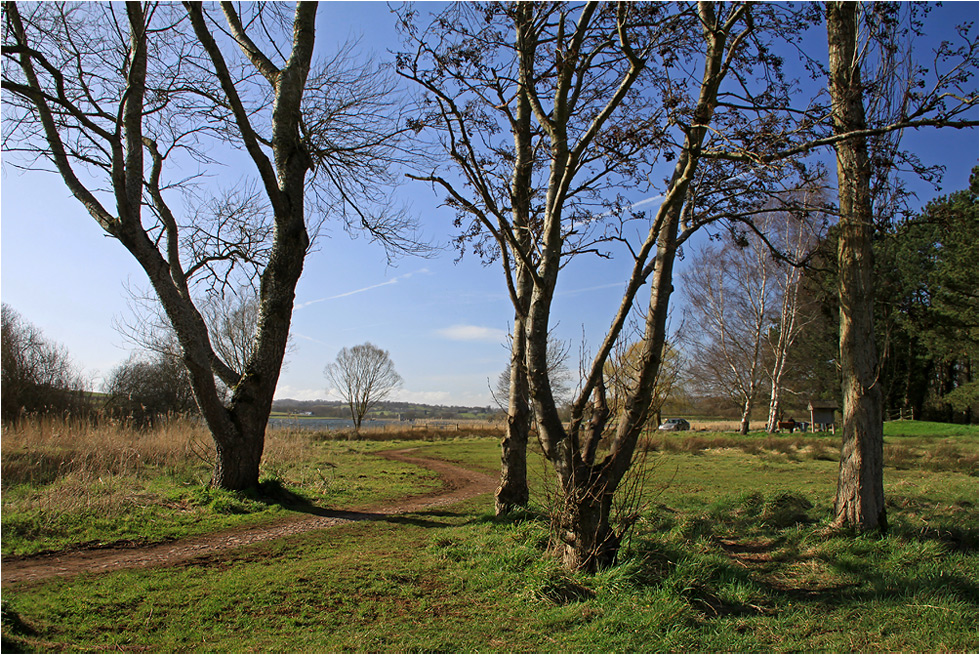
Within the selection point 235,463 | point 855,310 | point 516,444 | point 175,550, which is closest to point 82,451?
point 235,463

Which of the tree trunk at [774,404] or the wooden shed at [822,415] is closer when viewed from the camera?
the tree trunk at [774,404]

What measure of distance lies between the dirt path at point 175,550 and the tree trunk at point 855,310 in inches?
220

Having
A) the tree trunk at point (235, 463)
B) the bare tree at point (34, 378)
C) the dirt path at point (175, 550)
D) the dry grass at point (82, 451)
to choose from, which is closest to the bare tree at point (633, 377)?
the dirt path at point (175, 550)

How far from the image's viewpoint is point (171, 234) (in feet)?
29.7

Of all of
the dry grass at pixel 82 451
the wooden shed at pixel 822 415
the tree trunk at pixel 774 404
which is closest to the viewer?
the dry grass at pixel 82 451

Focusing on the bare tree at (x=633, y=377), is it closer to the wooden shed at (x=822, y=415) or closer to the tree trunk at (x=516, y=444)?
the tree trunk at (x=516, y=444)

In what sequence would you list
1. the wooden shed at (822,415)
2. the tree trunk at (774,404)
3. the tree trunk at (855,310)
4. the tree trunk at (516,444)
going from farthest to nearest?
1. the wooden shed at (822,415)
2. the tree trunk at (774,404)
3. the tree trunk at (516,444)
4. the tree trunk at (855,310)

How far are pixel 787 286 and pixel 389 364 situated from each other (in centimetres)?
3458

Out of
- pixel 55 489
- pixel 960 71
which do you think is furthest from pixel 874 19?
pixel 55 489

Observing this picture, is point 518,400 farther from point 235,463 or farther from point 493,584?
point 235,463

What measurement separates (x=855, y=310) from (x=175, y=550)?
26.6 feet

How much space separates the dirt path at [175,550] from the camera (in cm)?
479

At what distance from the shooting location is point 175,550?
220 inches

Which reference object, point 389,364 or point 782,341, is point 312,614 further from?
point 389,364
